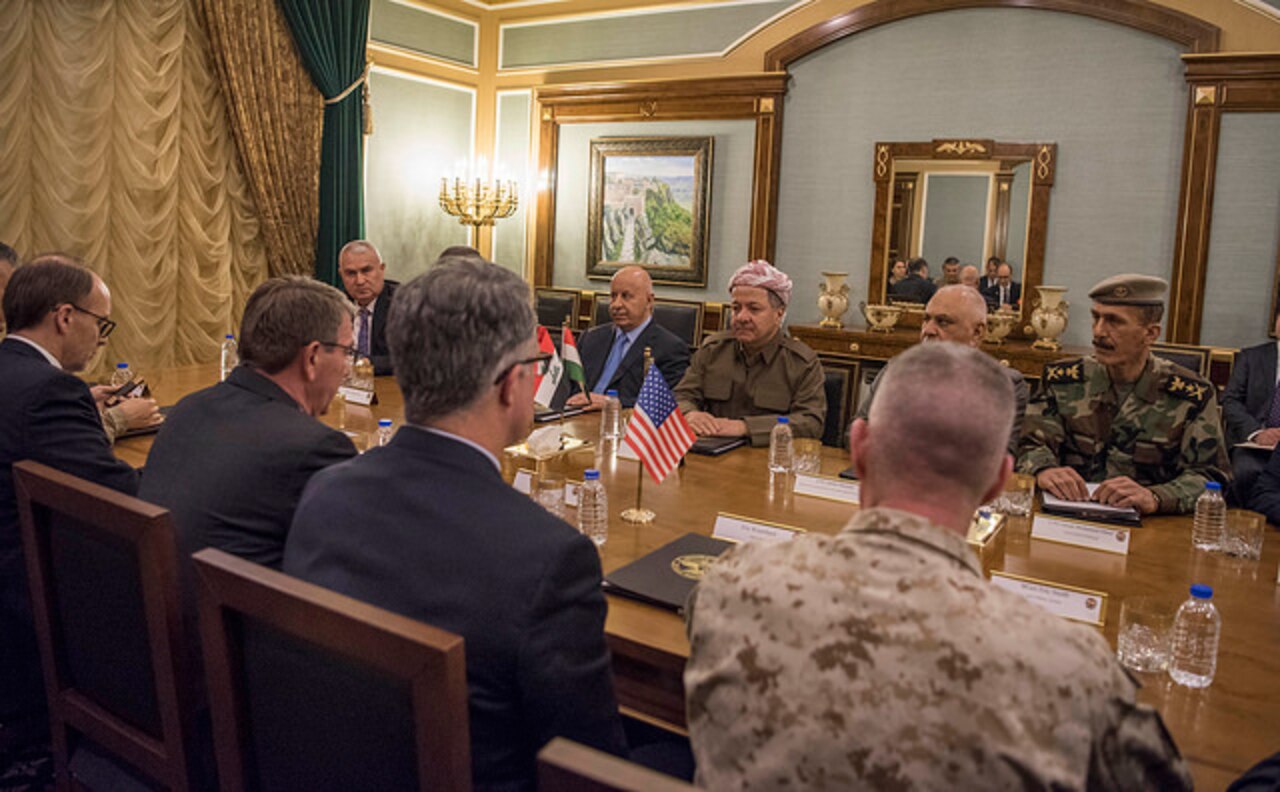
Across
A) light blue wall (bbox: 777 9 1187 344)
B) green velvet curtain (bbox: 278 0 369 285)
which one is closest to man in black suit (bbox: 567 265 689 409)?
light blue wall (bbox: 777 9 1187 344)

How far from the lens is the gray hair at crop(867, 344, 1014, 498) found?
113 cm

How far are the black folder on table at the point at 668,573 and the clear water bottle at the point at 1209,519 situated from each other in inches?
45.4

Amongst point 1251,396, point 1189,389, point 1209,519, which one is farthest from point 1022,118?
point 1209,519

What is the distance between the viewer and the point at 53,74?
16.9 feet

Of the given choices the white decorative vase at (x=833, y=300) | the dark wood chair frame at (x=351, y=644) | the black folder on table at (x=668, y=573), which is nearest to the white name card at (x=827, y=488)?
the black folder on table at (x=668, y=573)

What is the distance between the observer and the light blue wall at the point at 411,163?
7.07 meters

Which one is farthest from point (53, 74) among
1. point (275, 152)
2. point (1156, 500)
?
point (1156, 500)

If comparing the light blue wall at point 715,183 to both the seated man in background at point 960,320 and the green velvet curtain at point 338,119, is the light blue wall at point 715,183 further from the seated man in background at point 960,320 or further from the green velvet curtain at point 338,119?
the seated man in background at point 960,320

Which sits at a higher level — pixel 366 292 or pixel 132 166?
pixel 132 166

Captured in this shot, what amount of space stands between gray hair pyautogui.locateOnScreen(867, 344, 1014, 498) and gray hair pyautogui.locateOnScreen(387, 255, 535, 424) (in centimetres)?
61

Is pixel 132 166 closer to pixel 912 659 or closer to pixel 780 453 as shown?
pixel 780 453

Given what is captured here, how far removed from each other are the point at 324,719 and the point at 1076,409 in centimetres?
263

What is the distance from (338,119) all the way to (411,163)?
3.03 ft

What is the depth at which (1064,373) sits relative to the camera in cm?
315
